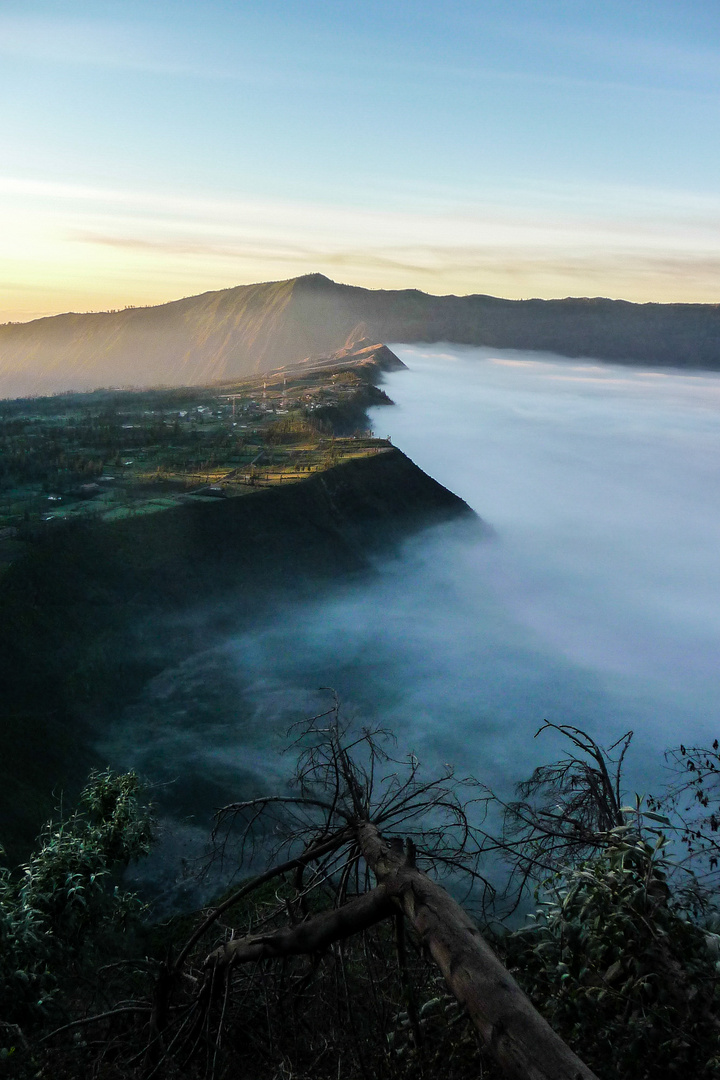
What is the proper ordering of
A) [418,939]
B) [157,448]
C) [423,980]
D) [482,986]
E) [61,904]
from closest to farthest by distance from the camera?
[482,986] → [418,939] → [423,980] → [61,904] → [157,448]

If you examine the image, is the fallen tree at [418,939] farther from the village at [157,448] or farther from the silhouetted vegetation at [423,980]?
the village at [157,448]

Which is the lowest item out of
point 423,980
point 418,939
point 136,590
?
point 136,590

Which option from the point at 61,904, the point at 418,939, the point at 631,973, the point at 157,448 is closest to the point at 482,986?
the point at 418,939

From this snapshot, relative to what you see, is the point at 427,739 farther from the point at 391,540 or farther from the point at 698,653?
the point at 698,653

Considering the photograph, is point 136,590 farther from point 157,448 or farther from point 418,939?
point 418,939

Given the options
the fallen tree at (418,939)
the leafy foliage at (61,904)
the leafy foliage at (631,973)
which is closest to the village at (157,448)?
the leafy foliage at (61,904)

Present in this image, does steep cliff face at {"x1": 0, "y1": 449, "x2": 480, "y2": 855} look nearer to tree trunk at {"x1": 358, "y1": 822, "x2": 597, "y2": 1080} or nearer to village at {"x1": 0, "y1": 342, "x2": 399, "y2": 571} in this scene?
village at {"x1": 0, "y1": 342, "x2": 399, "y2": 571}

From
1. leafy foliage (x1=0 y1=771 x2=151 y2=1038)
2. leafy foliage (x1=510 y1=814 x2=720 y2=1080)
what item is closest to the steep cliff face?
leafy foliage (x1=0 y1=771 x2=151 y2=1038)
